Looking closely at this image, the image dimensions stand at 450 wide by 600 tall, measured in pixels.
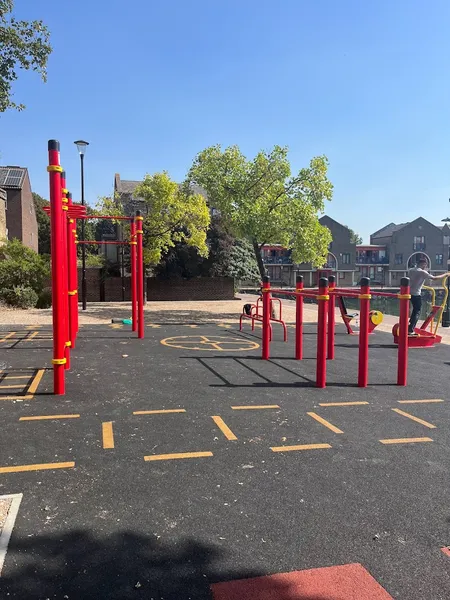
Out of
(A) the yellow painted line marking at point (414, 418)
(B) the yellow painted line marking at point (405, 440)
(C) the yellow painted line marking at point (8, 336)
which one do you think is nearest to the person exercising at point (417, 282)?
(A) the yellow painted line marking at point (414, 418)

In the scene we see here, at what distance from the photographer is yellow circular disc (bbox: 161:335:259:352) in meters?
9.89

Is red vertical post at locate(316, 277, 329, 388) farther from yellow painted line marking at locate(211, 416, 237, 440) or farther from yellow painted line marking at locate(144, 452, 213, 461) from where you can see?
yellow painted line marking at locate(144, 452, 213, 461)

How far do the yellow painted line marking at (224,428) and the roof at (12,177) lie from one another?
33.6 metres

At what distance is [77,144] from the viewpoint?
17625mm

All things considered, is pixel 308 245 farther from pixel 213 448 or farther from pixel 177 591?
pixel 177 591

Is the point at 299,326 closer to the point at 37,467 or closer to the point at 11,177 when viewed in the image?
the point at 37,467

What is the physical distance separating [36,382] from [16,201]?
3112 cm

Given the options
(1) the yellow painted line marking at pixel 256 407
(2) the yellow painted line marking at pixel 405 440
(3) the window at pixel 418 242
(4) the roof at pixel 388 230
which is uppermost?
(4) the roof at pixel 388 230

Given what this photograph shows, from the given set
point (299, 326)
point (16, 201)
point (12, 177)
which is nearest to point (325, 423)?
point (299, 326)

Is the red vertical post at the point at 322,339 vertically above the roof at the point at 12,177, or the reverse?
the roof at the point at 12,177

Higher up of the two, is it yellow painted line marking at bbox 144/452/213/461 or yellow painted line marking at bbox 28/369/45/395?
yellow painted line marking at bbox 28/369/45/395

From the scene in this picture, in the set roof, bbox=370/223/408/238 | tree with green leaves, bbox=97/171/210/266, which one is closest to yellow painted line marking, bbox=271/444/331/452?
tree with green leaves, bbox=97/171/210/266

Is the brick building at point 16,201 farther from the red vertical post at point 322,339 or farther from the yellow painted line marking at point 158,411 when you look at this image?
the yellow painted line marking at point 158,411

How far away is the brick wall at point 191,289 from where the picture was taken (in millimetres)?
27344
